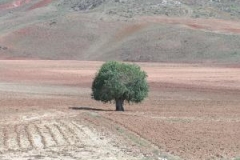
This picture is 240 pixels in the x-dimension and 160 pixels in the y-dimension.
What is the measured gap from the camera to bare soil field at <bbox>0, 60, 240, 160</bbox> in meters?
20.4

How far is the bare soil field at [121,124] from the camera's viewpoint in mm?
20359

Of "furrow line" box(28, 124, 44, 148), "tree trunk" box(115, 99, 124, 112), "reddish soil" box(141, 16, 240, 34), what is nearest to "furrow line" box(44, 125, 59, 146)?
"furrow line" box(28, 124, 44, 148)

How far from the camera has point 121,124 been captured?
1096 inches

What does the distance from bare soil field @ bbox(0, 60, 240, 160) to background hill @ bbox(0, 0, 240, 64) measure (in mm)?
52612

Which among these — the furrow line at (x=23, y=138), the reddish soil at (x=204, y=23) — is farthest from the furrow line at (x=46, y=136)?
the reddish soil at (x=204, y=23)

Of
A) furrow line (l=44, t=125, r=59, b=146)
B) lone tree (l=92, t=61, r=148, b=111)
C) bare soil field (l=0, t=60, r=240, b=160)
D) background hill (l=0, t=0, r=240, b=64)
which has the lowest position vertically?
bare soil field (l=0, t=60, r=240, b=160)

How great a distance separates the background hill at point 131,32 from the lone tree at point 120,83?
6104 cm

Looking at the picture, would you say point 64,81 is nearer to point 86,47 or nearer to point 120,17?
point 86,47

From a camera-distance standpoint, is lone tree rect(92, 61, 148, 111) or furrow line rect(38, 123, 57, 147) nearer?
furrow line rect(38, 123, 57, 147)

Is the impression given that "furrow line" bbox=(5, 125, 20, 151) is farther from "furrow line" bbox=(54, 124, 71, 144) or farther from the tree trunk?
the tree trunk

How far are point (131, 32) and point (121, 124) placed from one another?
93.6 m

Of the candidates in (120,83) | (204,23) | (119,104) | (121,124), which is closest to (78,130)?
(121,124)

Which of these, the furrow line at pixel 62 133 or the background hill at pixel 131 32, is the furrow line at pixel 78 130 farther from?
the background hill at pixel 131 32

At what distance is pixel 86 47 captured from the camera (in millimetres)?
118062
